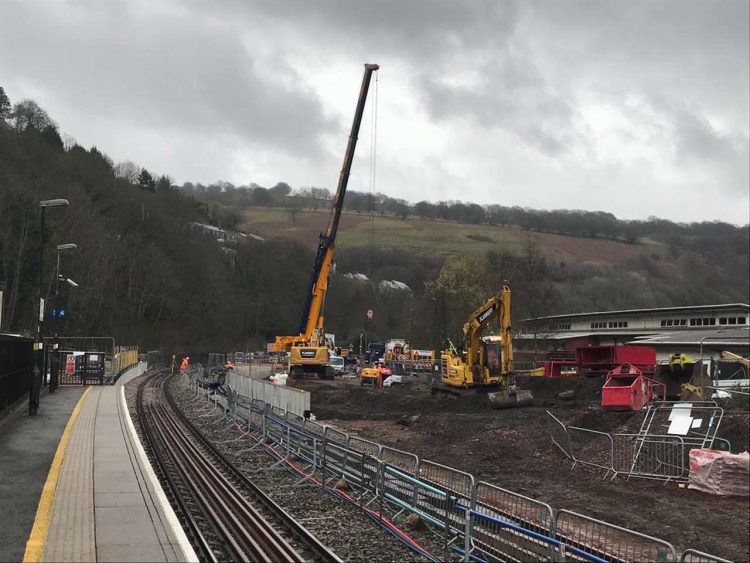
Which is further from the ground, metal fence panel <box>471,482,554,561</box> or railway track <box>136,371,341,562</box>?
metal fence panel <box>471,482,554,561</box>

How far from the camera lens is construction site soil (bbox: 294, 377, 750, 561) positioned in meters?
12.5

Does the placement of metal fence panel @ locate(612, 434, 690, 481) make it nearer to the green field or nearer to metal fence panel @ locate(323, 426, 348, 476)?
metal fence panel @ locate(323, 426, 348, 476)

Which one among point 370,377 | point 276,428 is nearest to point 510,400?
point 276,428

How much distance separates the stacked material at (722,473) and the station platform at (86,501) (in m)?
10.4

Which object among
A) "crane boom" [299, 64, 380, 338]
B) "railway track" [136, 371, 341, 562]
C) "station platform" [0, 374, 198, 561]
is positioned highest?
"crane boom" [299, 64, 380, 338]

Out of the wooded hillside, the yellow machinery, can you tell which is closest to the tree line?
the wooded hillside

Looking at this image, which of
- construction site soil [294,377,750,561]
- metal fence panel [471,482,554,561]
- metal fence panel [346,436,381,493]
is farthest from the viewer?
metal fence panel [346,436,381,493]

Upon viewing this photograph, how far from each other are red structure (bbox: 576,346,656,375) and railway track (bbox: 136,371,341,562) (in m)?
20.4

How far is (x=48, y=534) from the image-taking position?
32.1ft

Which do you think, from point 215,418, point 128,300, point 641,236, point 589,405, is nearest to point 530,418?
point 589,405

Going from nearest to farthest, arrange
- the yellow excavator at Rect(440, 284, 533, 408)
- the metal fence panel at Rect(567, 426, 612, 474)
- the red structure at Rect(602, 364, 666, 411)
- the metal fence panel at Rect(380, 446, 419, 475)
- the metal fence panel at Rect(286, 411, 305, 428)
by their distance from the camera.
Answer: the metal fence panel at Rect(380, 446, 419, 475) < the metal fence panel at Rect(567, 426, 612, 474) < the metal fence panel at Rect(286, 411, 305, 428) < the red structure at Rect(602, 364, 666, 411) < the yellow excavator at Rect(440, 284, 533, 408)

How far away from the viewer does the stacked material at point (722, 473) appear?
551 inches

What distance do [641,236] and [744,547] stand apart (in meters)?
143

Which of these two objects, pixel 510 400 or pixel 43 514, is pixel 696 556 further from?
pixel 510 400
